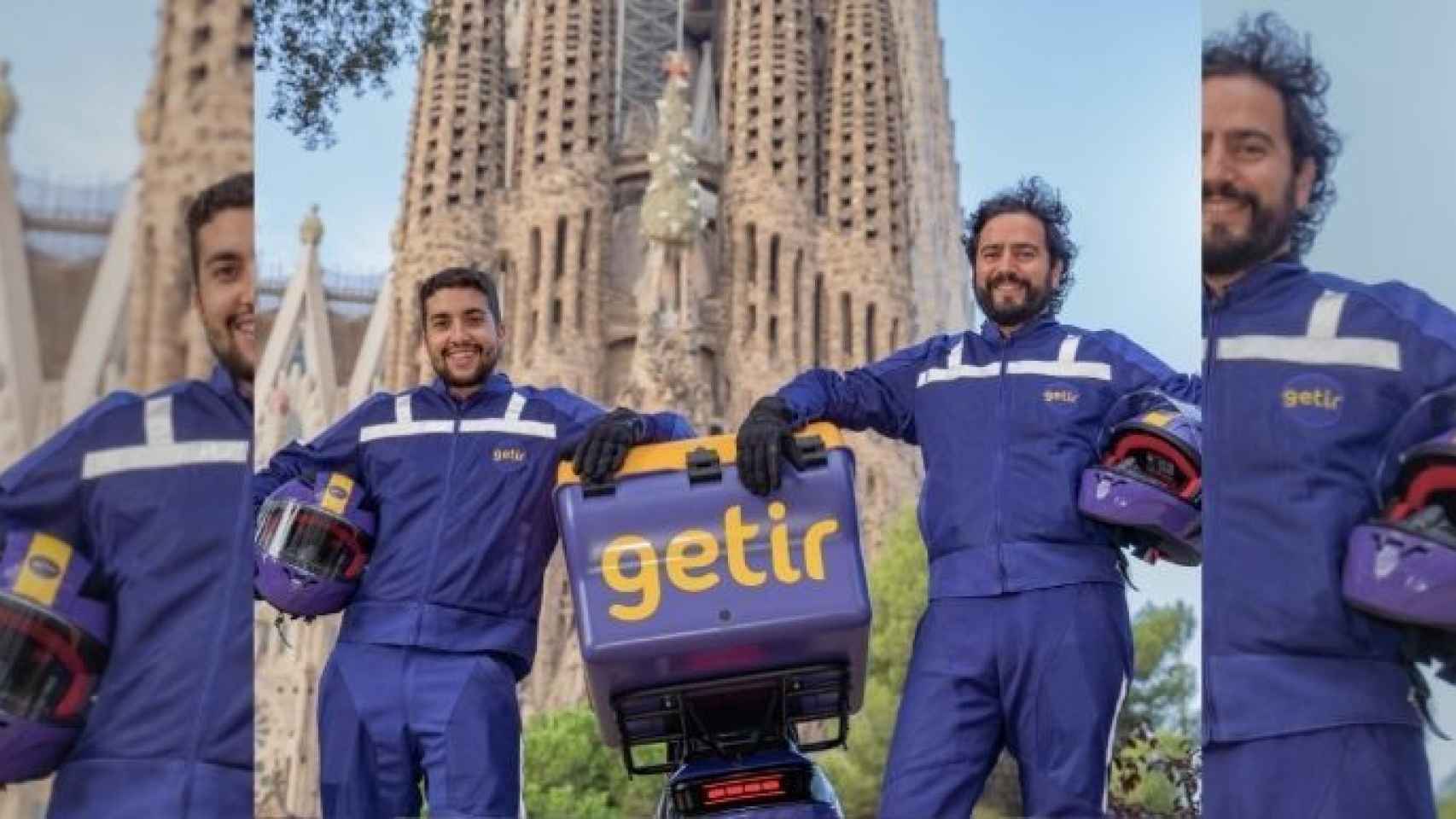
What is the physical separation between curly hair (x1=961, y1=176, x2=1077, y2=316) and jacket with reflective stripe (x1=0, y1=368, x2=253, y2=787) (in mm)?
1777

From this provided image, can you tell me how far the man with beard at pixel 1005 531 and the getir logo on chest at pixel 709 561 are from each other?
0.11 meters

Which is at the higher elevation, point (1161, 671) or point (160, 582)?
point (160, 582)

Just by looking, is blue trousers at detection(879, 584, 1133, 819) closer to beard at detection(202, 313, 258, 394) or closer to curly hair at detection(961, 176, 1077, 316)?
curly hair at detection(961, 176, 1077, 316)

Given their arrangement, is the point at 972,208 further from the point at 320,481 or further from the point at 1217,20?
the point at 320,481

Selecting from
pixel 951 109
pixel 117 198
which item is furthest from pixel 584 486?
pixel 951 109

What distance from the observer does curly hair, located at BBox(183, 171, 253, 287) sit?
394 cm

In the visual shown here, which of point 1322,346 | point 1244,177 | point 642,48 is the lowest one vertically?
point 1322,346

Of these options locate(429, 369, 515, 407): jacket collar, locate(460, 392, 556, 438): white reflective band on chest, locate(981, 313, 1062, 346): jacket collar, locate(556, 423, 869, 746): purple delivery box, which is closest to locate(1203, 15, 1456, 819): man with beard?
locate(981, 313, 1062, 346): jacket collar

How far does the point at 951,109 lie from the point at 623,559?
177cm

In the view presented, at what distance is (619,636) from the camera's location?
3777 millimetres

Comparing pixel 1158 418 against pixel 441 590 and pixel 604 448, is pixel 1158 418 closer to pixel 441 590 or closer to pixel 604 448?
pixel 604 448

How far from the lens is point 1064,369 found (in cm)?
412

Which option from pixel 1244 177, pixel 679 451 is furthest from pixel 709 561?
pixel 1244 177

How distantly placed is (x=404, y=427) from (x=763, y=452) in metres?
0.96
